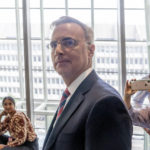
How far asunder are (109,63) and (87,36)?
10.2 feet

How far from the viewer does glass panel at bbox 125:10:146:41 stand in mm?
3738

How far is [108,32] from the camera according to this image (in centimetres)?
398

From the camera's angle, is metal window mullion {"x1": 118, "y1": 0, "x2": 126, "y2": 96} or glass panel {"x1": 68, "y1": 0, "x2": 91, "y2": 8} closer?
metal window mullion {"x1": 118, "y1": 0, "x2": 126, "y2": 96}

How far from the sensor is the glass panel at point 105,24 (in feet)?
12.8

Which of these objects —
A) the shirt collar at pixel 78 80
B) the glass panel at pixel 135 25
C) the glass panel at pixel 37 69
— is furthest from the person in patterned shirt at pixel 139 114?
the glass panel at pixel 37 69

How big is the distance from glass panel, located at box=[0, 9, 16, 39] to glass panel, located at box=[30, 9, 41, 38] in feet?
1.46

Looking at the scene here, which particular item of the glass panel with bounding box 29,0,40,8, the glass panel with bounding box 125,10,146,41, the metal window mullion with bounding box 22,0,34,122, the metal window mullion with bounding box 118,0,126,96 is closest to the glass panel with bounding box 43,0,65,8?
the glass panel with bounding box 29,0,40,8

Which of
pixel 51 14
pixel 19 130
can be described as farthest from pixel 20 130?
pixel 51 14

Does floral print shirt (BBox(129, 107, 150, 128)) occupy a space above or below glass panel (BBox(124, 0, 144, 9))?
below

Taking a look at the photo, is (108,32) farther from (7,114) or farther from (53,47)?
(53,47)

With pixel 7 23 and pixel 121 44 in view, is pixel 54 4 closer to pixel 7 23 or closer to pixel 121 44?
pixel 7 23

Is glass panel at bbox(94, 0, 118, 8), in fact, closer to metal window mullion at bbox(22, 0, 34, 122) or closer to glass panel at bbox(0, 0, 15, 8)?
metal window mullion at bbox(22, 0, 34, 122)

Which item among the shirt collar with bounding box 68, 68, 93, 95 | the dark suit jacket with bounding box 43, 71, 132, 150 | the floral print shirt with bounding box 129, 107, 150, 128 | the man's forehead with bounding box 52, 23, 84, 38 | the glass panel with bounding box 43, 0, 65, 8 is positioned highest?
the glass panel with bounding box 43, 0, 65, 8

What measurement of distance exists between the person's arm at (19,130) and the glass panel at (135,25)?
2.42 meters
